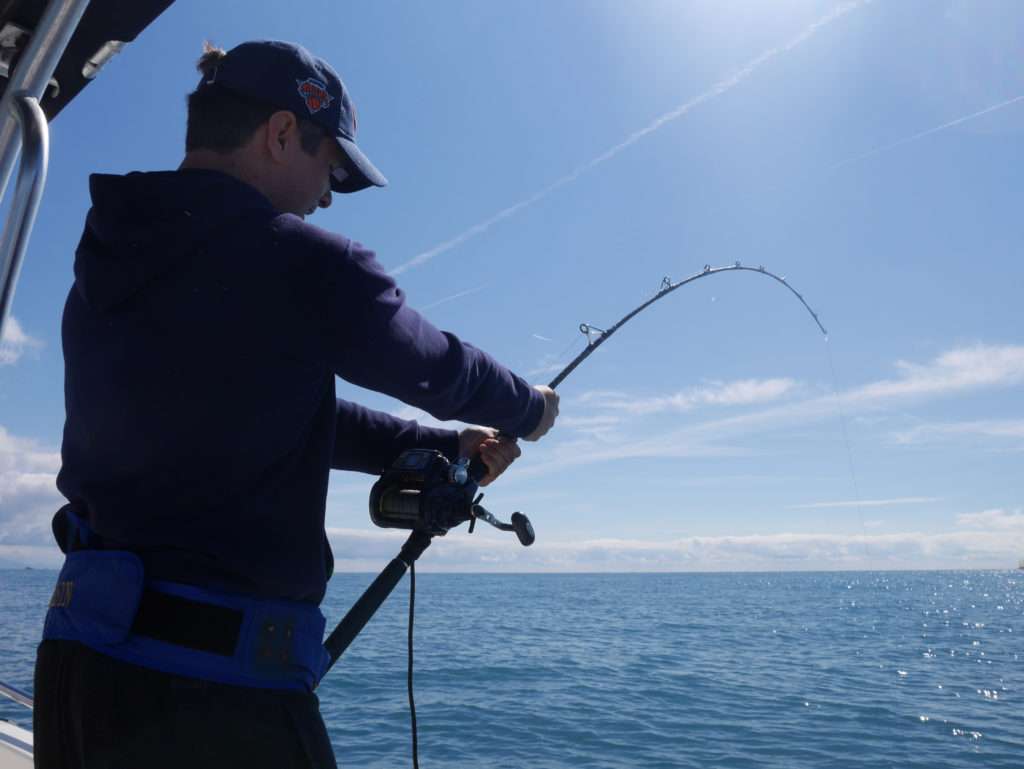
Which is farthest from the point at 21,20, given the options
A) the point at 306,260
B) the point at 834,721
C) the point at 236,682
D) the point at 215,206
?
the point at 834,721

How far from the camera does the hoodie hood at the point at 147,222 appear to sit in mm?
1316

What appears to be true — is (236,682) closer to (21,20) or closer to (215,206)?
(215,206)

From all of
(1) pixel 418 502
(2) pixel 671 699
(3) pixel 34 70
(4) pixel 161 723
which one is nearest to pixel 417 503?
(1) pixel 418 502

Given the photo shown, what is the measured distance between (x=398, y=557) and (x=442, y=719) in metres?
12.8

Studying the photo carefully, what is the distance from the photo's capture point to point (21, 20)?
164cm

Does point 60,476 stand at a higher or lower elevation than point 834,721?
higher

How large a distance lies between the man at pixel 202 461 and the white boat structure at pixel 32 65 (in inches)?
4.2

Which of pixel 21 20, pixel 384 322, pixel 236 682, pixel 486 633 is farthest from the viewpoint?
pixel 486 633

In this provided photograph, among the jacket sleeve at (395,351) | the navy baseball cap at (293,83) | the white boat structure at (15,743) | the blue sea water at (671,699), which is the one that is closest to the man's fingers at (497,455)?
the jacket sleeve at (395,351)

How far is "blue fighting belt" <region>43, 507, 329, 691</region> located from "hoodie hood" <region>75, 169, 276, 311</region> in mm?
446

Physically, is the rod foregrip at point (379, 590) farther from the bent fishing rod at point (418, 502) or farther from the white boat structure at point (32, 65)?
the white boat structure at point (32, 65)

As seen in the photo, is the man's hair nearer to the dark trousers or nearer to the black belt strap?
the black belt strap

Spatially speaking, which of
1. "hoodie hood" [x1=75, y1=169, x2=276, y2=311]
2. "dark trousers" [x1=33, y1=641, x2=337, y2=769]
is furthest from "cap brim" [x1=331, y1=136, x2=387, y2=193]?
"dark trousers" [x1=33, y1=641, x2=337, y2=769]

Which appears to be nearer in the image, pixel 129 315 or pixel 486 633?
pixel 129 315
